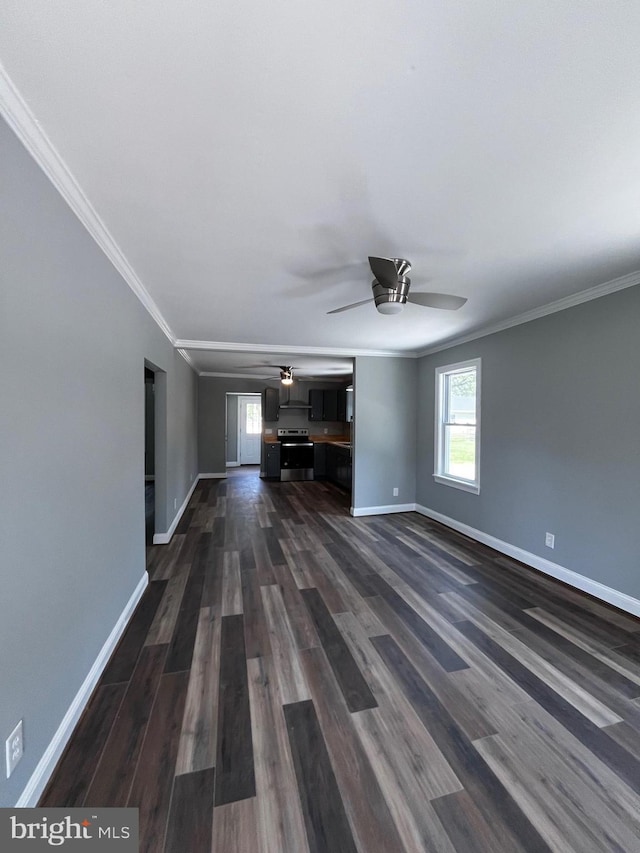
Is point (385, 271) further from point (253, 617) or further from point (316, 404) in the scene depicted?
point (316, 404)

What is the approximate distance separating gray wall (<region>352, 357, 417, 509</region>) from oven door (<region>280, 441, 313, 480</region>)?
300 centimetres

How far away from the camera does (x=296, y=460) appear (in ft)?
26.2

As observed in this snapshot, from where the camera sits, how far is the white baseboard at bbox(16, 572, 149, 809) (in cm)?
124

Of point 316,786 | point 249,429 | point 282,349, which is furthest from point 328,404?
point 316,786

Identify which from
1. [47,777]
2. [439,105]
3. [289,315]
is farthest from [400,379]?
[47,777]

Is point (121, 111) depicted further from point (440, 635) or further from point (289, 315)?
point (440, 635)

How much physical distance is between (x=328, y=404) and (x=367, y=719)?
7.18 meters

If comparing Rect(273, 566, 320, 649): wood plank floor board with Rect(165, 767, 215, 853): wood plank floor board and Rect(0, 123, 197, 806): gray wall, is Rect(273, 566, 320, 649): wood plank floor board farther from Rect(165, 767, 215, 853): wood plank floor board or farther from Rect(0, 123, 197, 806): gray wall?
Rect(0, 123, 197, 806): gray wall

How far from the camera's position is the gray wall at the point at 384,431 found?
200 inches

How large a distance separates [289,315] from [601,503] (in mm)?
3106

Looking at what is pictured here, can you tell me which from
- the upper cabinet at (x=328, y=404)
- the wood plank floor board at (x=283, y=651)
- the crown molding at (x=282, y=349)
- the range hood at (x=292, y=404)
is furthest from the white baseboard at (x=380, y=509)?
the range hood at (x=292, y=404)

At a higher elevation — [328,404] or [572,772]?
[328,404]

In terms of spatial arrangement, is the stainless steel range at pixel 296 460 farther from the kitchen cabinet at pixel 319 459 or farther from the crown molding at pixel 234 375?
the crown molding at pixel 234 375

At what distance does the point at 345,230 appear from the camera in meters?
1.83
